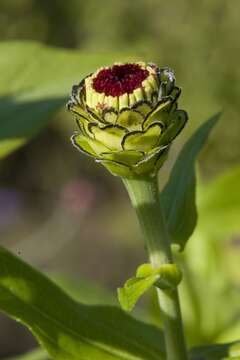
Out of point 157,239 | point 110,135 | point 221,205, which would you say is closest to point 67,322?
point 157,239

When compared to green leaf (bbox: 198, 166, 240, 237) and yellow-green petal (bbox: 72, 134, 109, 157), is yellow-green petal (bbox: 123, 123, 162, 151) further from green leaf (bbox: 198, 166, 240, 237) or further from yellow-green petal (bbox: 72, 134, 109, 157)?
green leaf (bbox: 198, 166, 240, 237)

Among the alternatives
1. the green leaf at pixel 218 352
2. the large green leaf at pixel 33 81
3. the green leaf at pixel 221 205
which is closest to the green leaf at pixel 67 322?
the green leaf at pixel 218 352

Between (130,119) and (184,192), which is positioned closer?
(130,119)

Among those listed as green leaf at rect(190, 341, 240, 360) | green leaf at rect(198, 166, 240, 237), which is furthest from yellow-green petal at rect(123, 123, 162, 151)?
green leaf at rect(198, 166, 240, 237)

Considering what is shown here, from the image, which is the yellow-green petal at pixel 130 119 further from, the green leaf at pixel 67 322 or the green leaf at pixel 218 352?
the green leaf at pixel 218 352

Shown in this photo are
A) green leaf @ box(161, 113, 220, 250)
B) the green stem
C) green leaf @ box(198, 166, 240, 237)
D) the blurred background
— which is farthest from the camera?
the blurred background

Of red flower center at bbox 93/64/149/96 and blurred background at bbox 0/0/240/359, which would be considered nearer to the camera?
red flower center at bbox 93/64/149/96

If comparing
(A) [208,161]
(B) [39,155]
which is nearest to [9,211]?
(B) [39,155]

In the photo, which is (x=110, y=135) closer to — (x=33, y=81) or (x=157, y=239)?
(x=157, y=239)
